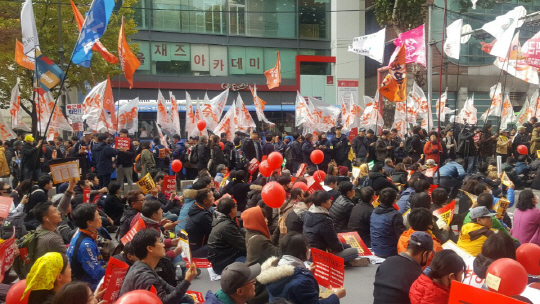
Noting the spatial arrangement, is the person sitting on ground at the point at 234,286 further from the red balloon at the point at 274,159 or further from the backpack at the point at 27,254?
the red balloon at the point at 274,159

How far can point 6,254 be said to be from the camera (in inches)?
186

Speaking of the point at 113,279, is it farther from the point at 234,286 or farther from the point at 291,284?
the point at 291,284

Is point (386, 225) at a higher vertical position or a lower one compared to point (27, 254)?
lower

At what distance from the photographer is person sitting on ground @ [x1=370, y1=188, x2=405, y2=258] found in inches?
286

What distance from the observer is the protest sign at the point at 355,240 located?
777cm

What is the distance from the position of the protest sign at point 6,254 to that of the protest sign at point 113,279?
3.79ft

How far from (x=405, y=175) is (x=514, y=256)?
256 inches

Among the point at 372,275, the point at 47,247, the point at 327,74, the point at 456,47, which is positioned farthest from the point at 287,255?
the point at 327,74

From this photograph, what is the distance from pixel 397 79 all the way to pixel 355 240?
29.1 feet

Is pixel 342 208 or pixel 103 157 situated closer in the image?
pixel 342 208

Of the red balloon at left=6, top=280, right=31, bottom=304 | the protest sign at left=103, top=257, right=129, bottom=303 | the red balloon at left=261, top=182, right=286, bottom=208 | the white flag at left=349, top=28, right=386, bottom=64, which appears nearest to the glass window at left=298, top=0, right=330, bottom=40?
the white flag at left=349, top=28, right=386, bottom=64

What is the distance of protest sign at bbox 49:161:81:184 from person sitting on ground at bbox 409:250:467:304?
17.5 ft

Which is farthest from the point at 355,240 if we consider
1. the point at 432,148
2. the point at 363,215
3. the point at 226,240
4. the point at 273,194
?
the point at 432,148

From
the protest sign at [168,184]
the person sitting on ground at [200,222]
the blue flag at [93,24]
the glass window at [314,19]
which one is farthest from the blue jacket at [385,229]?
the glass window at [314,19]
